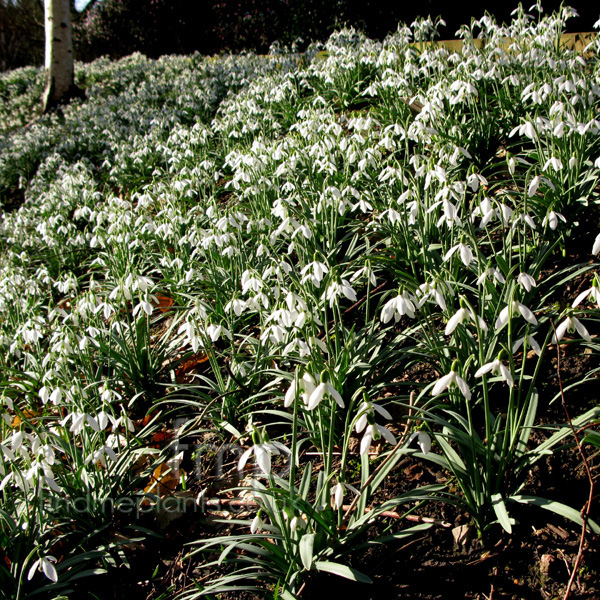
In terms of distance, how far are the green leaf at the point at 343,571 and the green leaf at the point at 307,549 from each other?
4 centimetres

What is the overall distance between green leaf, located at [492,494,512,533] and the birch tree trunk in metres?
11.4

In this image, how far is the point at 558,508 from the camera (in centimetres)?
145

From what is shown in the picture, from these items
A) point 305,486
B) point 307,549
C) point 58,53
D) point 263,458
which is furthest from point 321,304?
point 58,53

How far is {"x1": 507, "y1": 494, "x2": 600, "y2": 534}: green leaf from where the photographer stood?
139 cm

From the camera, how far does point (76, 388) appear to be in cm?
220

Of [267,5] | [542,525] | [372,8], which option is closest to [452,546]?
[542,525]

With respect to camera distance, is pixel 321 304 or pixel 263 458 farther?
pixel 321 304

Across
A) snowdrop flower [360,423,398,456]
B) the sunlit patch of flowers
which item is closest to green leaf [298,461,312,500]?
the sunlit patch of flowers

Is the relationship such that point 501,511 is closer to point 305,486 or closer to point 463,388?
point 463,388

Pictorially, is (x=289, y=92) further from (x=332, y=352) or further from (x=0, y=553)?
(x=0, y=553)

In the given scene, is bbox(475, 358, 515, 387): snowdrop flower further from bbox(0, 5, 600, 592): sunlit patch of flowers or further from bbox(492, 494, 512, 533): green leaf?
bbox(492, 494, 512, 533): green leaf

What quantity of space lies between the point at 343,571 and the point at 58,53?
452 inches

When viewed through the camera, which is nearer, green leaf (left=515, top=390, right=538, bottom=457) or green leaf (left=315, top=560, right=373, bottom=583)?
green leaf (left=315, top=560, right=373, bottom=583)

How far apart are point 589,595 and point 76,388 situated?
203 cm
